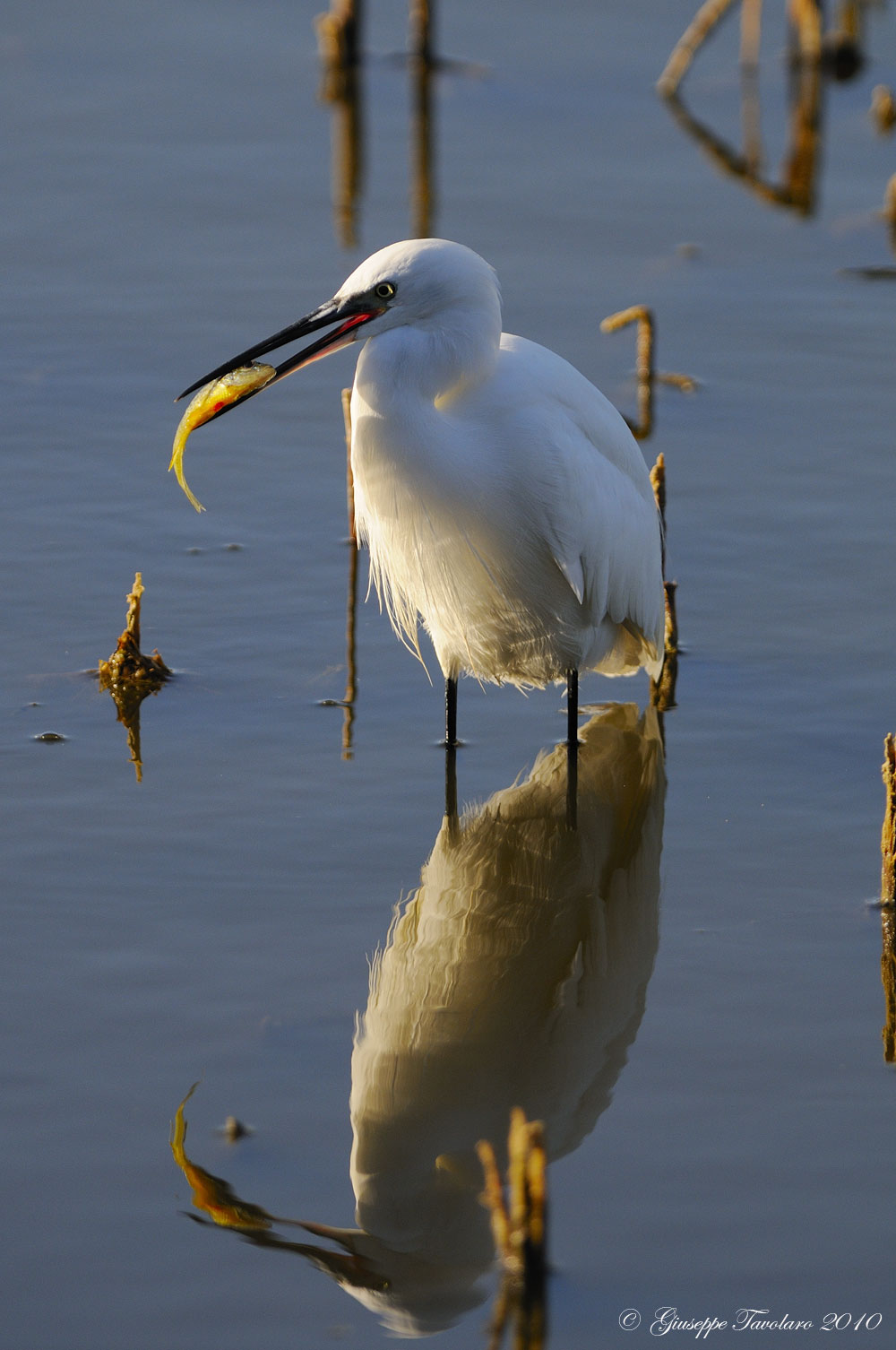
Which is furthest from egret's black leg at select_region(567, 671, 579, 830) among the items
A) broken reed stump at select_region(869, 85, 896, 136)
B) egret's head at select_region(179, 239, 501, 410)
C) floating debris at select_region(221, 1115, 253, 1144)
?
broken reed stump at select_region(869, 85, 896, 136)

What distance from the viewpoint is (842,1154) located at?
354cm

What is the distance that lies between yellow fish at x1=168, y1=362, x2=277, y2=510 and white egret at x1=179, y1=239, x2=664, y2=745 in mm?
96

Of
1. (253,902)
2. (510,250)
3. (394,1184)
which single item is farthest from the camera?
(510,250)

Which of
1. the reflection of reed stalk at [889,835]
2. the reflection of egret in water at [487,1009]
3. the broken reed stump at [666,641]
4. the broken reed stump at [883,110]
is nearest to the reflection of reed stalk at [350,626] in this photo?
the reflection of egret in water at [487,1009]

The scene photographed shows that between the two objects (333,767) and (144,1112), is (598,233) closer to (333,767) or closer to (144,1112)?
(333,767)

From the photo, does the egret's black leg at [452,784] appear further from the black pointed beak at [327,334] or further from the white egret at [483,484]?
the black pointed beak at [327,334]

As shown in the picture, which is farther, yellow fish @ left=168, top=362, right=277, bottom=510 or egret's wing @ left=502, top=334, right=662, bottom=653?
egret's wing @ left=502, top=334, right=662, bottom=653

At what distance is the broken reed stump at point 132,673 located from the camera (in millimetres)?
5246

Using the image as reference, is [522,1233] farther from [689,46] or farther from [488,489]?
[689,46]

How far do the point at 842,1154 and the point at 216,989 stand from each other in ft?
4.60

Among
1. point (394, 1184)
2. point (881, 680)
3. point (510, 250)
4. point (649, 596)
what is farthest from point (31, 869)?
point (510, 250)

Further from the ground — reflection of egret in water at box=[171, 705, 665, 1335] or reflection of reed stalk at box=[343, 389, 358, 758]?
reflection of reed stalk at box=[343, 389, 358, 758]

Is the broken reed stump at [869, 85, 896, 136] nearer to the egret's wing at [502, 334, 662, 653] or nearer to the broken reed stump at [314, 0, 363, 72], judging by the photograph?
the broken reed stump at [314, 0, 363, 72]

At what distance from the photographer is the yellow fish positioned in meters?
4.68
